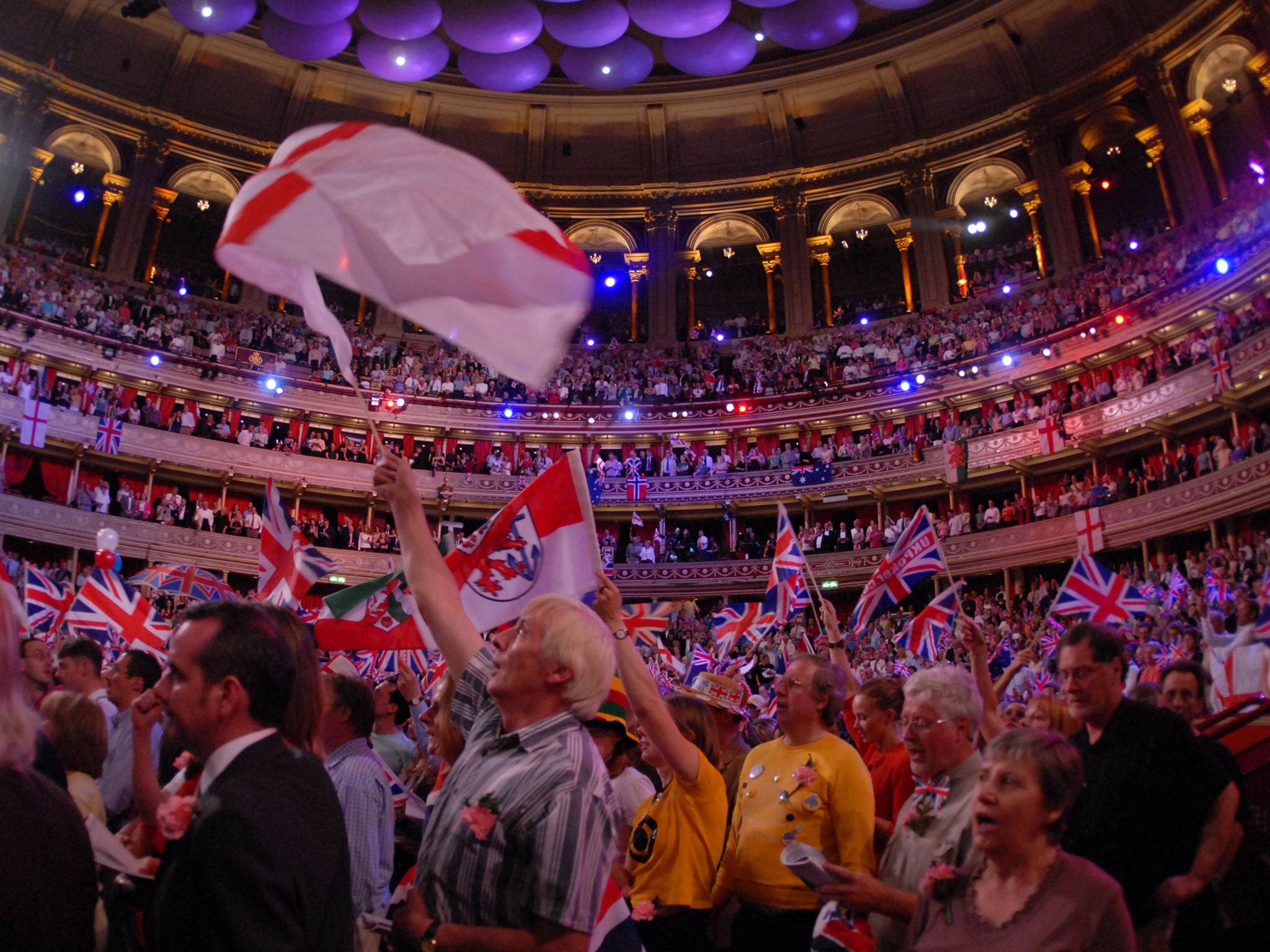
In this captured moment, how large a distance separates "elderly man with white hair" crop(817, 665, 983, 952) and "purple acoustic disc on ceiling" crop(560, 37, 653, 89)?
24.2 m

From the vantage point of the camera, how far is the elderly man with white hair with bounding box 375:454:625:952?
2457 millimetres

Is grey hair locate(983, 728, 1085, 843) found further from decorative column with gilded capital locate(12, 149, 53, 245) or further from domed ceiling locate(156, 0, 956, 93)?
decorative column with gilded capital locate(12, 149, 53, 245)

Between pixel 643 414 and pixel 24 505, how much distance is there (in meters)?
17.8

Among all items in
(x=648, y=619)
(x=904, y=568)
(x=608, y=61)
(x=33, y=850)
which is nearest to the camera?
(x=33, y=850)

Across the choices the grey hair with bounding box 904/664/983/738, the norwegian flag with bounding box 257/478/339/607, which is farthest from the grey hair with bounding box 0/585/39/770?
the norwegian flag with bounding box 257/478/339/607

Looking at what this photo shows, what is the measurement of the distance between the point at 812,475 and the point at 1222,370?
11641mm

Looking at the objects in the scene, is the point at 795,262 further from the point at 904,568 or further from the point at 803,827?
the point at 803,827

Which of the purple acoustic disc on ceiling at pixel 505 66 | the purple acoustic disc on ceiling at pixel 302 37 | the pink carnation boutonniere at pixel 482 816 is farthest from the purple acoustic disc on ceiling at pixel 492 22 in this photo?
the pink carnation boutonniere at pixel 482 816

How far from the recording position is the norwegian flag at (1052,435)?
89.6 feet

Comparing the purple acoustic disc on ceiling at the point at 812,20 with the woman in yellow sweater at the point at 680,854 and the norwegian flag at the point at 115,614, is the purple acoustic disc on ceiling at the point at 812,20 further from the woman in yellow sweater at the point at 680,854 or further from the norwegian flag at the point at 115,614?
the woman in yellow sweater at the point at 680,854

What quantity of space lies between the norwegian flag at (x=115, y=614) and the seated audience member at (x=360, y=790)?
6707 mm

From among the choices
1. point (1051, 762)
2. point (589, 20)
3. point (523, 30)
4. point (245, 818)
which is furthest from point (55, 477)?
point (1051, 762)

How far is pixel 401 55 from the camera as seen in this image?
2483 centimetres

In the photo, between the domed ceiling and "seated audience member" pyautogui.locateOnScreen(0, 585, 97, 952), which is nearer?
"seated audience member" pyautogui.locateOnScreen(0, 585, 97, 952)
